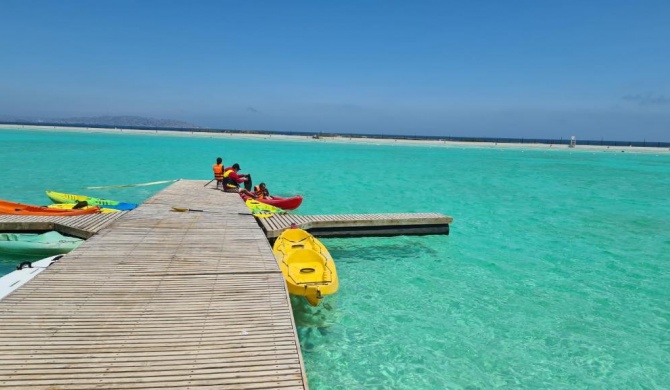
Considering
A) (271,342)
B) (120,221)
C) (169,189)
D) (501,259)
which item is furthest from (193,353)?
(169,189)

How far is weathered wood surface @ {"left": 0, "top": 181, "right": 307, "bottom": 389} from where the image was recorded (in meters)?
4.53

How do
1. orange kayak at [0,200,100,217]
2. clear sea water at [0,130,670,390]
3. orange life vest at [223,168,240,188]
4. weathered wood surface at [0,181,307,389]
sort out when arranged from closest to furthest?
1. weathered wood surface at [0,181,307,389]
2. clear sea water at [0,130,670,390]
3. orange kayak at [0,200,100,217]
4. orange life vest at [223,168,240,188]

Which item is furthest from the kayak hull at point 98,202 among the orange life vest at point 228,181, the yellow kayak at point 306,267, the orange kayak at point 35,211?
the yellow kayak at point 306,267

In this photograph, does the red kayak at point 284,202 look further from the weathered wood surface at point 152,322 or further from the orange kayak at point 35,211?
the weathered wood surface at point 152,322

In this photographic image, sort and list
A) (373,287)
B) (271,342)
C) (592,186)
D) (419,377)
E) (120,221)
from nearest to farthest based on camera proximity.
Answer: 1. (271,342)
2. (419,377)
3. (373,287)
4. (120,221)
5. (592,186)

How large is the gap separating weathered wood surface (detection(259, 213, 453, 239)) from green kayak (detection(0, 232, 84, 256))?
213 inches

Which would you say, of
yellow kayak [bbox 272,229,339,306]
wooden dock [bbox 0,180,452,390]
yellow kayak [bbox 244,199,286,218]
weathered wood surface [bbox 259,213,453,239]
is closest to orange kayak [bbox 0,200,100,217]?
wooden dock [bbox 0,180,452,390]

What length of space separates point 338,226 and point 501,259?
533cm

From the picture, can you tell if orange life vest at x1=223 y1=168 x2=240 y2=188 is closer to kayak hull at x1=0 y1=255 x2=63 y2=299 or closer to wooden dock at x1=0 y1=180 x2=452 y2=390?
wooden dock at x1=0 y1=180 x2=452 y2=390

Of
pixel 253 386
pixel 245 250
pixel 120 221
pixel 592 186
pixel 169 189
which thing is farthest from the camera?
pixel 592 186

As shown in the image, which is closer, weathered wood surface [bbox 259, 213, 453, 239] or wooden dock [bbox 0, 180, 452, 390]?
wooden dock [bbox 0, 180, 452, 390]

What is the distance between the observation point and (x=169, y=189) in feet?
58.4

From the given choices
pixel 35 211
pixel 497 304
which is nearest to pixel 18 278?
pixel 35 211

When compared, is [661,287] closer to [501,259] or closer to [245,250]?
[501,259]
